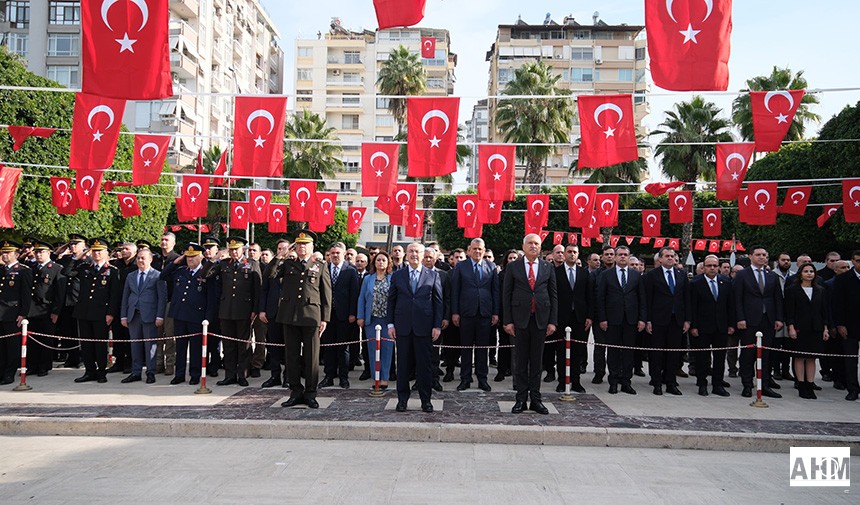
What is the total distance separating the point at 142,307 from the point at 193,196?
454 inches

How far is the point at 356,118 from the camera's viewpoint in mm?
73062

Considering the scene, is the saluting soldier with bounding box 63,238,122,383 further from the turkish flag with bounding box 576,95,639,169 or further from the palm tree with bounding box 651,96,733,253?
the palm tree with bounding box 651,96,733,253

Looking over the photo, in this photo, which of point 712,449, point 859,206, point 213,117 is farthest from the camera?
point 213,117

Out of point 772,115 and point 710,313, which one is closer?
point 710,313

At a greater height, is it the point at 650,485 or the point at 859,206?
the point at 859,206

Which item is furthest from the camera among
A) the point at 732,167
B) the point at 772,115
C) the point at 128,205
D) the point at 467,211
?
the point at 128,205

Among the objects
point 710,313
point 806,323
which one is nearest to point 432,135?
point 710,313

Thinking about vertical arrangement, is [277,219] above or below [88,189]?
below

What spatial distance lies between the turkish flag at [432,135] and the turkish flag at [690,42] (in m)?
4.50

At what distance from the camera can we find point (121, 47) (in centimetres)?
860

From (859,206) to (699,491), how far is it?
13.8 meters

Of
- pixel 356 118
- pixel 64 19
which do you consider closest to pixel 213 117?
pixel 64 19

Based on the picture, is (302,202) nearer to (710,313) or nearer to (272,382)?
(272,382)

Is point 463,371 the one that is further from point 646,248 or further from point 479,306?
point 646,248
